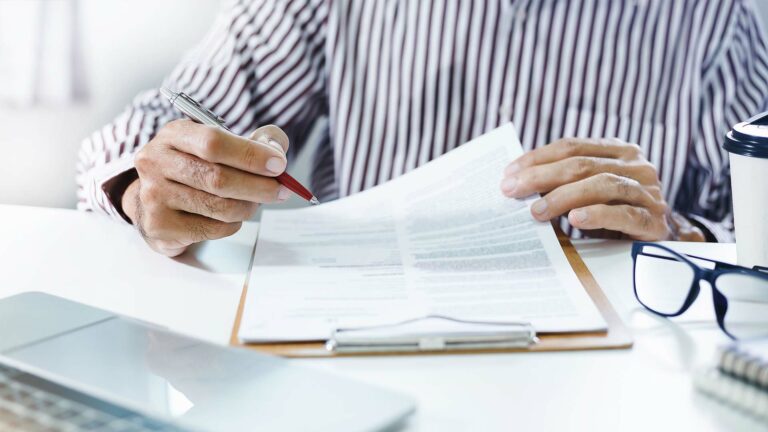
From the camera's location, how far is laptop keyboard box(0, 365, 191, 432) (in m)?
0.41

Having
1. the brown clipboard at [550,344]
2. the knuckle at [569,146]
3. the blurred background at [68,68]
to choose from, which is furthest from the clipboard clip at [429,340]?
the blurred background at [68,68]

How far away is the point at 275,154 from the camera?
0.69 m

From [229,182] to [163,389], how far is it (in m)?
0.28

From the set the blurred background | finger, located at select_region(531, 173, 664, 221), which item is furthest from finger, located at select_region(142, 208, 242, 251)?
the blurred background

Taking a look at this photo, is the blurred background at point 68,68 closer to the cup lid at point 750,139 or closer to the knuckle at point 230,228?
the knuckle at point 230,228

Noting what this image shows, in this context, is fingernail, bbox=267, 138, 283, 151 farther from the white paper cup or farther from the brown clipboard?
the white paper cup

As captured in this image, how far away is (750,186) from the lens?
64 centimetres

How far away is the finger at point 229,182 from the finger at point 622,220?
293mm

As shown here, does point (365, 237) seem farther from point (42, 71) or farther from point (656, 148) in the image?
point (42, 71)

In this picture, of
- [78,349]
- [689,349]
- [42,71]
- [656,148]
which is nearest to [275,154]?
[78,349]

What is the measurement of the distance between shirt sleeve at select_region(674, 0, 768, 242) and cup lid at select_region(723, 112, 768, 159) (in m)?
0.56

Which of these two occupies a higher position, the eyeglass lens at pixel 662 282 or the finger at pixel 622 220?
the finger at pixel 622 220

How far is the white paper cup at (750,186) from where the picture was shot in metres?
0.62

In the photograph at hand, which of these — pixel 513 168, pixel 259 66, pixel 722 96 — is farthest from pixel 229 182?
pixel 722 96
